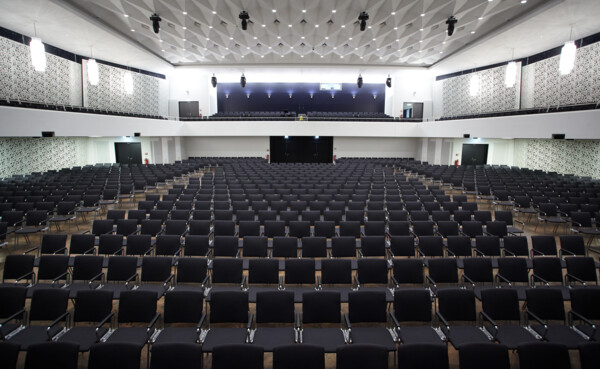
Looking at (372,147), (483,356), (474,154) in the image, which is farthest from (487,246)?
(372,147)

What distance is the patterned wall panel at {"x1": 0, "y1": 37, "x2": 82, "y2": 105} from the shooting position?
15.7 m

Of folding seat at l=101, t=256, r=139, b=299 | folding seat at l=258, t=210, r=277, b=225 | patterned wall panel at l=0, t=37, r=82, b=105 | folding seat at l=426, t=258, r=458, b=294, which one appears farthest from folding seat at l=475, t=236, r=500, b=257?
patterned wall panel at l=0, t=37, r=82, b=105

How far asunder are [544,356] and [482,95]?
25.5 metres

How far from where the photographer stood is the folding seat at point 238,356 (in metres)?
3.38

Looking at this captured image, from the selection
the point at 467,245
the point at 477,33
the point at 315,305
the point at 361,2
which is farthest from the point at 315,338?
the point at 477,33

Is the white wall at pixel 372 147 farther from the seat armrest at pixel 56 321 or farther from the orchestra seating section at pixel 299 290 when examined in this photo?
the seat armrest at pixel 56 321

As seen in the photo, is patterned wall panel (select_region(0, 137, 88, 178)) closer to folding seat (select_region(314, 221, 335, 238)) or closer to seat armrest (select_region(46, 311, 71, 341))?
seat armrest (select_region(46, 311, 71, 341))

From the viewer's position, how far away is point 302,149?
2958cm

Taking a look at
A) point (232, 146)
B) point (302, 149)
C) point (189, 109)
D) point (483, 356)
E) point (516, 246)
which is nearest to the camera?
point (483, 356)

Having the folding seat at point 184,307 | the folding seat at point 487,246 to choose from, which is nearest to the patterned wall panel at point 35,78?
the folding seat at point 184,307

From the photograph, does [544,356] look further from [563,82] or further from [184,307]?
[563,82]

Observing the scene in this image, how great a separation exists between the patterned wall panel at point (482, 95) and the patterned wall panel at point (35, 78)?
27.7 metres

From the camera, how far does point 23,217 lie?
8.90 m

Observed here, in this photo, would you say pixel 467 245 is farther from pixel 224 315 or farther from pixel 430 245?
pixel 224 315
